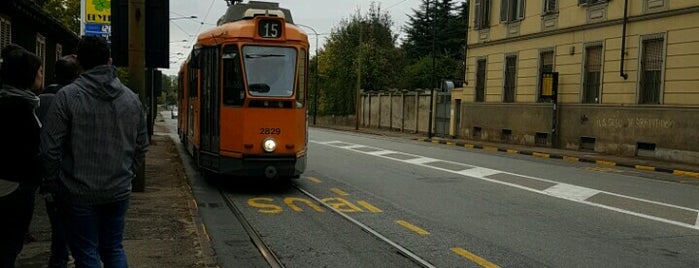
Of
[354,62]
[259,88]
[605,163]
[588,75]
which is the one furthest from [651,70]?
[354,62]

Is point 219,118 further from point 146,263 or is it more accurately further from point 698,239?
point 698,239

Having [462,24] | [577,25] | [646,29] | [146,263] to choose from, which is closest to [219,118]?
[146,263]

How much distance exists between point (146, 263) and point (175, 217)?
2217 millimetres

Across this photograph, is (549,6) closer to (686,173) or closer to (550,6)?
(550,6)

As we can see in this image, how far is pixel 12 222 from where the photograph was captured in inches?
156

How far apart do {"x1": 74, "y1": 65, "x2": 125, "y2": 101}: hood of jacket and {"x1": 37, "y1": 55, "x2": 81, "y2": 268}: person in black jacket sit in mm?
244

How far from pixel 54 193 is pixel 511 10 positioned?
28.3 meters

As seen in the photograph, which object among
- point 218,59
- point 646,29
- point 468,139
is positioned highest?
point 646,29

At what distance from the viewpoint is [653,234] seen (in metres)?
8.05

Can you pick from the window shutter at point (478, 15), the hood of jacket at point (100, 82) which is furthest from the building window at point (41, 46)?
the window shutter at point (478, 15)

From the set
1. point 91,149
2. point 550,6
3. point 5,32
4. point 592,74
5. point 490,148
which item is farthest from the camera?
point 550,6

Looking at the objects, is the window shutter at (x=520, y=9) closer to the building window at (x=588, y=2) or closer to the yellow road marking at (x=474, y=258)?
the building window at (x=588, y=2)

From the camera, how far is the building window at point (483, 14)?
32.1m

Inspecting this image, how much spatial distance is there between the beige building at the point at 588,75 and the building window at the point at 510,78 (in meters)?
0.05
